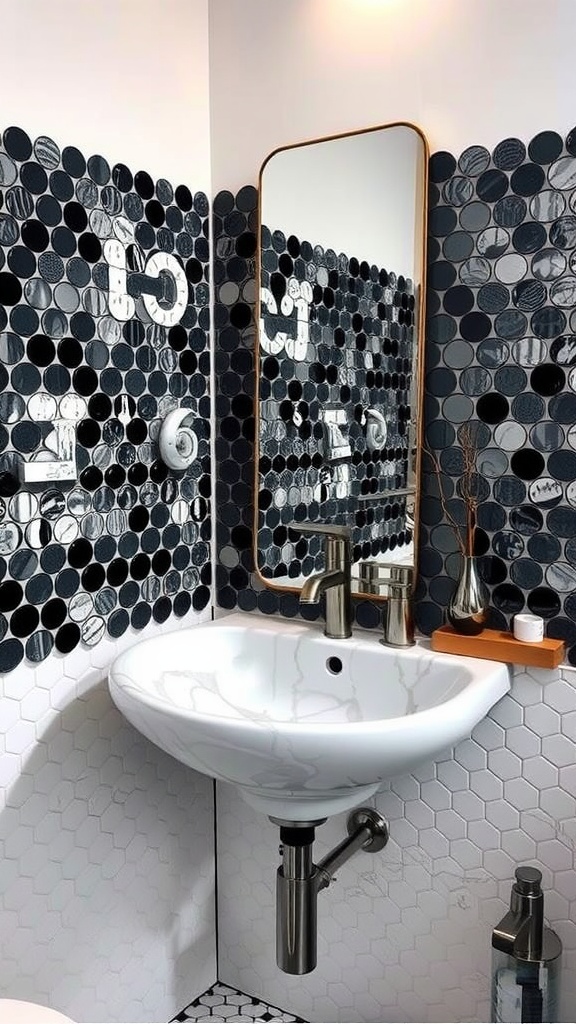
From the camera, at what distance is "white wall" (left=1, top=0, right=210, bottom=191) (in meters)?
1.36

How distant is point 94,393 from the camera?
4.93ft

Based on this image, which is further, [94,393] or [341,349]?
[341,349]

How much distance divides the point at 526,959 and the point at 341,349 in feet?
3.56

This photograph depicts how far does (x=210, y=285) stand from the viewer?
179 cm

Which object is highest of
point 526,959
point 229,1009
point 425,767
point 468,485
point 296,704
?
point 468,485

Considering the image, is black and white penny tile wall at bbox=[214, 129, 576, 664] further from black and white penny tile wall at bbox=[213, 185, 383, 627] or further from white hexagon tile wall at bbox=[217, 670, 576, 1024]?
black and white penny tile wall at bbox=[213, 185, 383, 627]

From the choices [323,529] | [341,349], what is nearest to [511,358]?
[341,349]

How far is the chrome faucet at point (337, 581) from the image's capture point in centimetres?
155

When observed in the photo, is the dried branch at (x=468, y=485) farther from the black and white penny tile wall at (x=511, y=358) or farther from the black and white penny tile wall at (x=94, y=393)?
the black and white penny tile wall at (x=94, y=393)

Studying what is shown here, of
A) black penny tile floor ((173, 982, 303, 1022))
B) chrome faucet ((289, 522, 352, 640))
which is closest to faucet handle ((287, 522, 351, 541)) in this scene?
chrome faucet ((289, 522, 352, 640))

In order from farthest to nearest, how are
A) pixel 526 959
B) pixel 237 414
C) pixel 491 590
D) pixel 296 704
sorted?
1. pixel 237 414
2. pixel 296 704
3. pixel 491 590
4. pixel 526 959

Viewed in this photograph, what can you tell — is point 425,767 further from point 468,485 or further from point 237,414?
point 237,414

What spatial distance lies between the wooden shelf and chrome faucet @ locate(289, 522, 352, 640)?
181mm

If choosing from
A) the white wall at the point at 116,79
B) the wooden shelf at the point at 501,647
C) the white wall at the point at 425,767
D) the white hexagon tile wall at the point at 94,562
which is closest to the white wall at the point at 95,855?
the white hexagon tile wall at the point at 94,562
